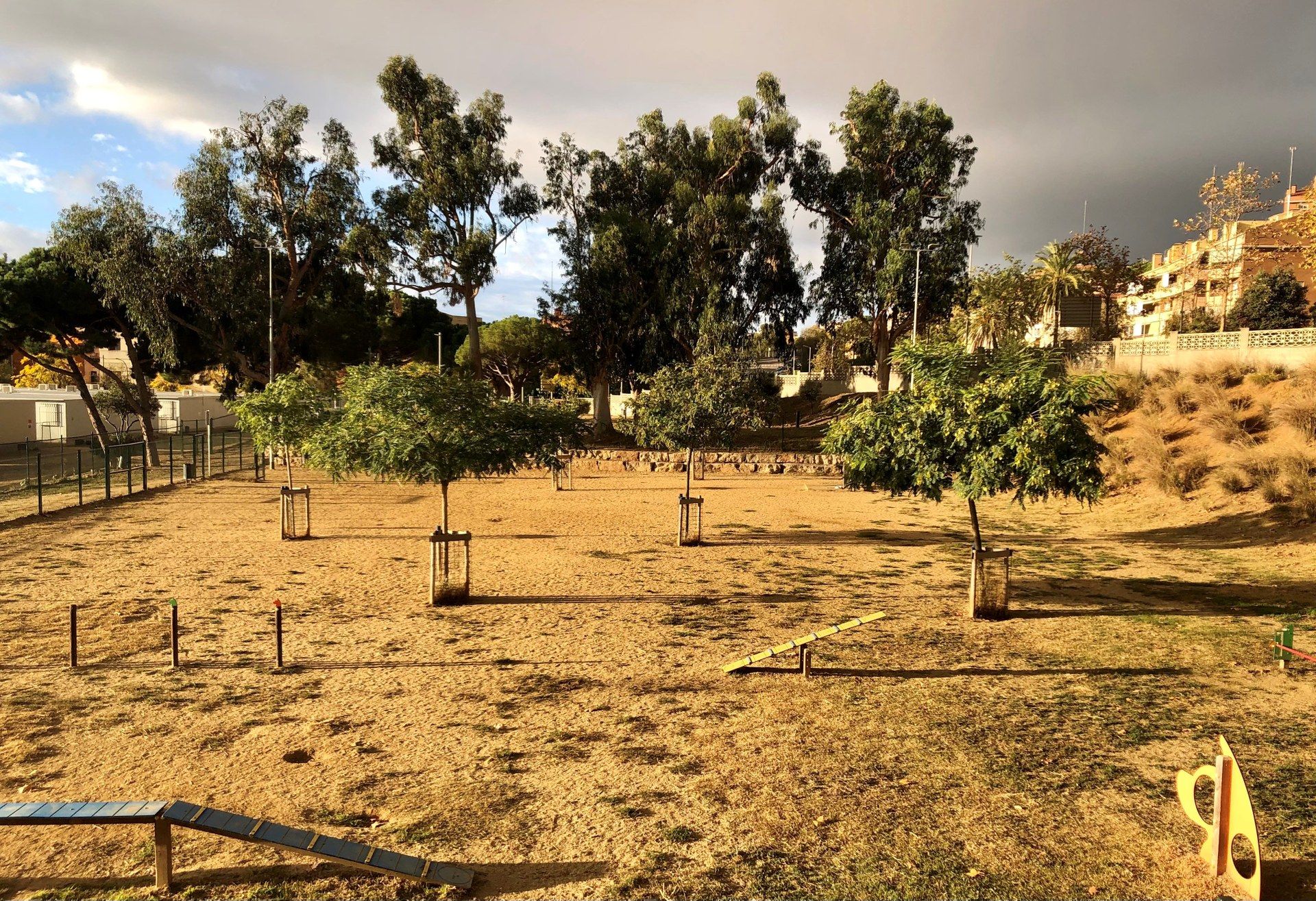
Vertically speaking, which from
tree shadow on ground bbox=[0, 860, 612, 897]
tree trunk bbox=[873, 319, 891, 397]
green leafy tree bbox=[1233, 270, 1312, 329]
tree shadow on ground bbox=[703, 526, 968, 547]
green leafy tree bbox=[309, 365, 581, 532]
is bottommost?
tree shadow on ground bbox=[0, 860, 612, 897]

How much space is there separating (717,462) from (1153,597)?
82.7ft

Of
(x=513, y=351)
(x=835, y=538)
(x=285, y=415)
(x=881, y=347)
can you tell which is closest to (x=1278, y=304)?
(x=881, y=347)

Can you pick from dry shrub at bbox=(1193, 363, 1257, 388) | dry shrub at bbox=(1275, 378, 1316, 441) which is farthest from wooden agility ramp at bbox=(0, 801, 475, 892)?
dry shrub at bbox=(1193, 363, 1257, 388)

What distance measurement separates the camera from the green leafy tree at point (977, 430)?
11.4 m

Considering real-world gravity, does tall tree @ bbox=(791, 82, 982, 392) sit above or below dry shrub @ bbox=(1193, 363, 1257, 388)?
above

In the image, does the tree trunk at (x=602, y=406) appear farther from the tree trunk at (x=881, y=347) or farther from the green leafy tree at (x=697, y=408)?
the green leafy tree at (x=697, y=408)

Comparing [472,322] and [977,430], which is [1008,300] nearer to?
[472,322]

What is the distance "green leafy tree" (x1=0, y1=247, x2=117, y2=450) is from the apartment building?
5414cm

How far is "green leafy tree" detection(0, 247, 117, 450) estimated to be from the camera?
3156 centimetres

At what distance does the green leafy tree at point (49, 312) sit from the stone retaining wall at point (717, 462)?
21.3 m

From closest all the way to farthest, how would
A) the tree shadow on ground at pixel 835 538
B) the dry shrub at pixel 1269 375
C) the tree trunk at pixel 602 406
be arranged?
the tree shadow on ground at pixel 835 538 < the dry shrub at pixel 1269 375 < the tree trunk at pixel 602 406

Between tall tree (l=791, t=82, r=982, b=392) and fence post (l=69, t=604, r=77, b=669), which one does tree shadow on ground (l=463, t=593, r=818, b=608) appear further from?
tall tree (l=791, t=82, r=982, b=392)

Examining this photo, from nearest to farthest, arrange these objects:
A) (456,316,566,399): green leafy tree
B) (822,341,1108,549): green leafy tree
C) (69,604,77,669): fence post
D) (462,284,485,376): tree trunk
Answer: (69,604,77,669): fence post < (822,341,1108,549): green leafy tree < (462,284,485,376): tree trunk < (456,316,566,399): green leafy tree

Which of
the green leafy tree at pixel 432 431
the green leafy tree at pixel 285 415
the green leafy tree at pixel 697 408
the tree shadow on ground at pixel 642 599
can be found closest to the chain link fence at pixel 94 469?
the green leafy tree at pixel 285 415
